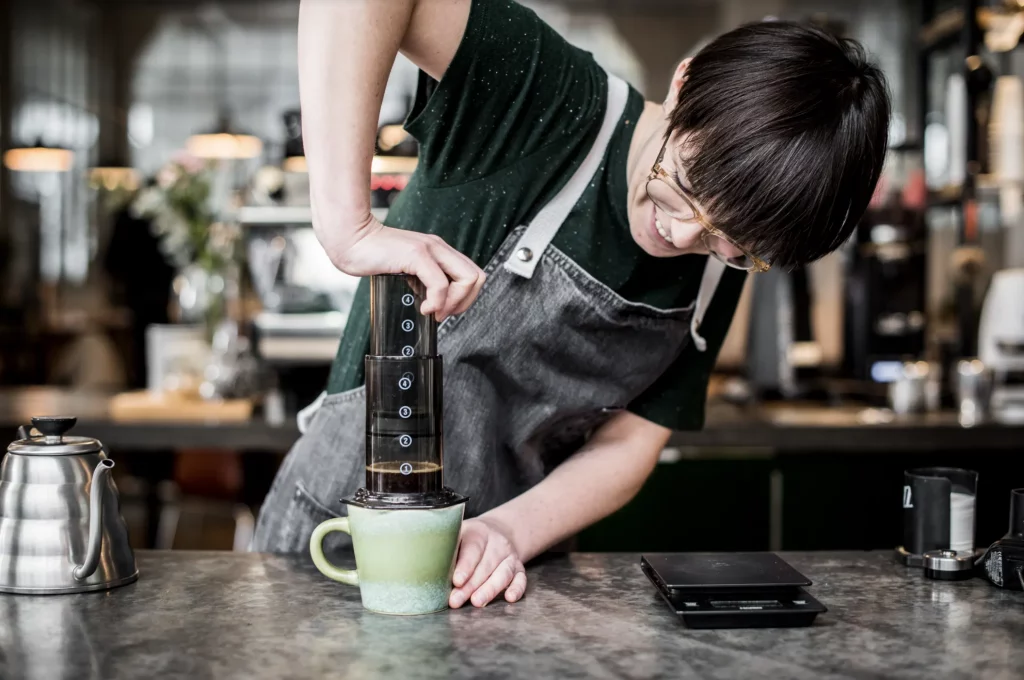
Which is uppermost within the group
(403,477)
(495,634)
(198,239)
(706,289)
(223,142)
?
(223,142)

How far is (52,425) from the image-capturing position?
1050 mm

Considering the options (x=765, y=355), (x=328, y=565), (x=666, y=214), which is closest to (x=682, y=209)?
(x=666, y=214)

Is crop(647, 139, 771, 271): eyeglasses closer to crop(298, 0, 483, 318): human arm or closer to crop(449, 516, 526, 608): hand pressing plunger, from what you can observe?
crop(298, 0, 483, 318): human arm

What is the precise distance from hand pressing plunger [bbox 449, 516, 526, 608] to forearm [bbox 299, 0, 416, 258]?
31 centimetres

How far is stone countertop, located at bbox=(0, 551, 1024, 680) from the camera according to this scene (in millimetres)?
820

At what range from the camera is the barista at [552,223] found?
0.95 metres

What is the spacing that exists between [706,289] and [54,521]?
2.51 feet

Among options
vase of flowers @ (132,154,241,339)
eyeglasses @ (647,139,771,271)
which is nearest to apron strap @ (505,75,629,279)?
eyeglasses @ (647,139,771,271)

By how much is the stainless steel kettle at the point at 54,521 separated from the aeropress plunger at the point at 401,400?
0.88 ft

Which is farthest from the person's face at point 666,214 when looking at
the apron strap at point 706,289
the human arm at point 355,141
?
the human arm at point 355,141

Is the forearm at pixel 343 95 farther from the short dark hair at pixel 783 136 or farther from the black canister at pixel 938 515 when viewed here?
the black canister at pixel 938 515

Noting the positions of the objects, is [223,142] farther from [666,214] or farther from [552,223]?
[666,214]

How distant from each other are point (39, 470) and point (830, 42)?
850 millimetres

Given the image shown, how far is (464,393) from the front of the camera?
1230 millimetres
